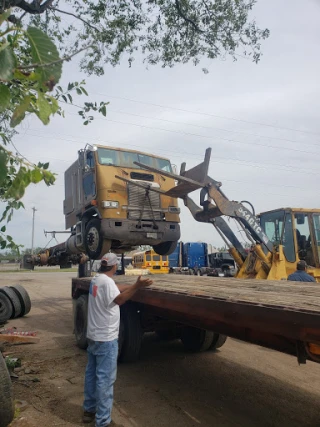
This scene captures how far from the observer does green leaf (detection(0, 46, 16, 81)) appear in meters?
1.58

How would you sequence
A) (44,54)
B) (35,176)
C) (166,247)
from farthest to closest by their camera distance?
(166,247)
(35,176)
(44,54)

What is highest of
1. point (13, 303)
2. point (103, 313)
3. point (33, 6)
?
point (33, 6)

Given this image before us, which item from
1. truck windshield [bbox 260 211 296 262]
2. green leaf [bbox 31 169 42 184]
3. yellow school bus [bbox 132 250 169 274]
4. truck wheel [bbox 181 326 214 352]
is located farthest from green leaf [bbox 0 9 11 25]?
yellow school bus [bbox 132 250 169 274]

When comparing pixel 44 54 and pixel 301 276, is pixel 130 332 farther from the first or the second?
pixel 44 54

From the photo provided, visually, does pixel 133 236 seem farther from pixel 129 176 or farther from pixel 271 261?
pixel 271 261

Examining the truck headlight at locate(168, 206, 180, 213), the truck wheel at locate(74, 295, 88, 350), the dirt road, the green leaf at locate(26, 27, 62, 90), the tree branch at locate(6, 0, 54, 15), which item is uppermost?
the tree branch at locate(6, 0, 54, 15)

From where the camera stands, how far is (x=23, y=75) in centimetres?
203

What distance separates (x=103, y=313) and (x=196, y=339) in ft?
10.7

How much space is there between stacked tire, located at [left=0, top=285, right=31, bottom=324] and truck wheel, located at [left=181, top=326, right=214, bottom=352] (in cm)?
552

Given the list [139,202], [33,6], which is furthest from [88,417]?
[33,6]

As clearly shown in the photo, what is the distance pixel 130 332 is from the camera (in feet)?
20.1

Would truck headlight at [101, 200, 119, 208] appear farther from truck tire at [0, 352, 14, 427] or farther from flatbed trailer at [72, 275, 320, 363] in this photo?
truck tire at [0, 352, 14, 427]

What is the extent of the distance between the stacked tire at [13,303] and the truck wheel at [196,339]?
18.1 ft

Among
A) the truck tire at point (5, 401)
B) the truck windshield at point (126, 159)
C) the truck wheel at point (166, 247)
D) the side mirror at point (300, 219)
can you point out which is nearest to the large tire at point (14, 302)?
the truck wheel at point (166, 247)
